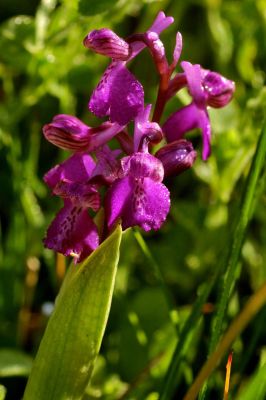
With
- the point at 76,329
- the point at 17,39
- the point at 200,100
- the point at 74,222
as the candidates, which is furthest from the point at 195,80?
the point at 17,39

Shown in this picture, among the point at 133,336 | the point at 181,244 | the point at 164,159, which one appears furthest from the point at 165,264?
the point at 164,159

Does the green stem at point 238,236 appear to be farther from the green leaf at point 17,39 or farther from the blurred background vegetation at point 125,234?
the green leaf at point 17,39

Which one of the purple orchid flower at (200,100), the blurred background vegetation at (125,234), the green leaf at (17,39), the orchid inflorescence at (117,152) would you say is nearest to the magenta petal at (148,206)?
the orchid inflorescence at (117,152)

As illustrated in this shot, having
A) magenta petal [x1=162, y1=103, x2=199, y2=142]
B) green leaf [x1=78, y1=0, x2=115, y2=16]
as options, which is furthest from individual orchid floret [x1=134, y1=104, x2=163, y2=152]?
green leaf [x1=78, y1=0, x2=115, y2=16]

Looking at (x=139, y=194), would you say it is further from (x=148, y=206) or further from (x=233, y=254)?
(x=233, y=254)

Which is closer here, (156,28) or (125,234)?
(156,28)

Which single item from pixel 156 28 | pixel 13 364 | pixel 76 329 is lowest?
pixel 13 364

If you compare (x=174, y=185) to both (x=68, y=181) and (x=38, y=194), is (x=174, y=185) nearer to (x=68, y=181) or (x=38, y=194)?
(x=38, y=194)
